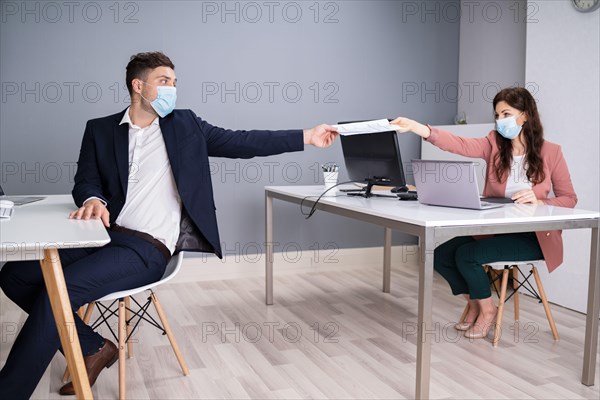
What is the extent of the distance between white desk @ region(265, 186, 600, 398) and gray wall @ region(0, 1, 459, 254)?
5.13 feet

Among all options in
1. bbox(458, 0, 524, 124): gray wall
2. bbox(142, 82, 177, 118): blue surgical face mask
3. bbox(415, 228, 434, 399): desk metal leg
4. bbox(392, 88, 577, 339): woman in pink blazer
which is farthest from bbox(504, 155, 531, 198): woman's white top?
bbox(142, 82, 177, 118): blue surgical face mask

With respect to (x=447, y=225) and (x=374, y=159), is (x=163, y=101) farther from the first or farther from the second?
(x=447, y=225)

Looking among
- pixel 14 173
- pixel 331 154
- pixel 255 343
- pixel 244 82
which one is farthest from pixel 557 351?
pixel 14 173

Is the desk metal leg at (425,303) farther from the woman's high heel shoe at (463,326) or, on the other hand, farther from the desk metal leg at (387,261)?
→ the desk metal leg at (387,261)

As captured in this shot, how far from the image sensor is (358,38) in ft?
14.2

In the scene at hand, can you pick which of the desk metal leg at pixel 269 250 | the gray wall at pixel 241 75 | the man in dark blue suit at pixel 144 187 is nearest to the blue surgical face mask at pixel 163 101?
the man in dark blue suit at pixel 144 187

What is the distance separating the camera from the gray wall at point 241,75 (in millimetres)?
3611

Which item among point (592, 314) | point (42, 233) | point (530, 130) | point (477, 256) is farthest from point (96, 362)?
point (530, 130)

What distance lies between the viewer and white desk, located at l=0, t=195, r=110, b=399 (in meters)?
1.50

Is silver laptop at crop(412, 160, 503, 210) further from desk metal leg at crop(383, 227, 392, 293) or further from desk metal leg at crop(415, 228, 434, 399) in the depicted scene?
desk metal leg at crop(383, 227, 392, 293)

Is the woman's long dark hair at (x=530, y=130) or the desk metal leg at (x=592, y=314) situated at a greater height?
the woman's long dark hair at (x=530, y=130)

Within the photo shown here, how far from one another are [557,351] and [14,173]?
10.2 feet

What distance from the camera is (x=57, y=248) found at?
60.6 inches

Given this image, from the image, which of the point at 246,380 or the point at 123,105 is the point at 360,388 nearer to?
the point at 246,380
